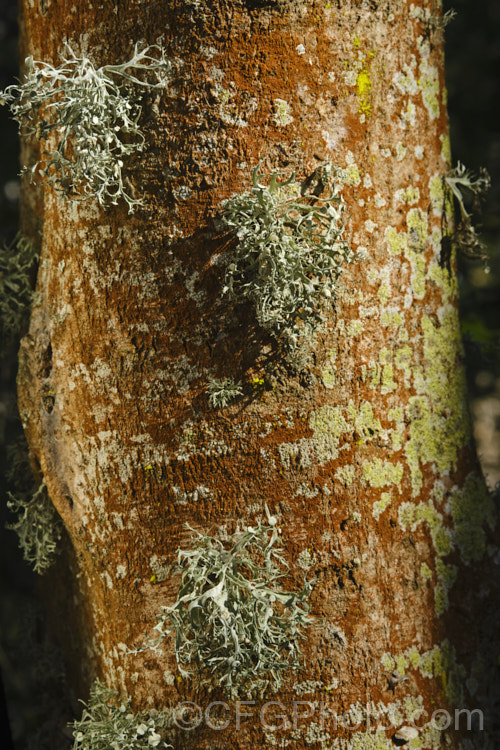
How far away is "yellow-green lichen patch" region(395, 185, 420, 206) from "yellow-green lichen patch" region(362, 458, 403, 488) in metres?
0.59

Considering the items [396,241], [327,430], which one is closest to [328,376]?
[327,430]

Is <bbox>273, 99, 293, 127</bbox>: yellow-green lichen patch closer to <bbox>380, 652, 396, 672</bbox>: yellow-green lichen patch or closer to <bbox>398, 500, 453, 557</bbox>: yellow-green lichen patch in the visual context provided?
<bbox>398, 500, 453, 557</bbox>: yellow-green lichen patch

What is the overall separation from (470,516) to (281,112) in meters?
1.03

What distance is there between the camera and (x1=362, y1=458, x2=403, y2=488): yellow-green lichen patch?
128 centimetres

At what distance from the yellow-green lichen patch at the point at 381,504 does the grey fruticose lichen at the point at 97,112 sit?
0.83 meters

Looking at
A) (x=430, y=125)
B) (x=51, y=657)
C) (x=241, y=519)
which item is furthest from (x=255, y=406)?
(x=51, y=657)

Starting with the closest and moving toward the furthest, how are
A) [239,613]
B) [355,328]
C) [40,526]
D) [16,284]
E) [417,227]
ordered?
1. [239,613]
2. [355,328]
3. [417,227]
4. [40,526]
5. [16,284]

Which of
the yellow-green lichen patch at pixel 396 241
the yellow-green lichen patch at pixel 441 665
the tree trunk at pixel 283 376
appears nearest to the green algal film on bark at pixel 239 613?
the tree trunk at pixel 283 376

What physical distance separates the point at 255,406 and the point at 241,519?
0.79ft

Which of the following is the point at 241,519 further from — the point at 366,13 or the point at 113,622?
the point at 366,13

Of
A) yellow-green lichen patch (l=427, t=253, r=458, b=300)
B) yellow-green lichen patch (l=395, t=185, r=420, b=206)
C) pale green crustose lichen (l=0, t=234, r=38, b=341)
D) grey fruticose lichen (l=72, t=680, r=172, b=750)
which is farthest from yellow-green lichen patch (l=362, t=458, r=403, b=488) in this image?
pale green crustose lichen (l=0, t=234, r=38, b=341)

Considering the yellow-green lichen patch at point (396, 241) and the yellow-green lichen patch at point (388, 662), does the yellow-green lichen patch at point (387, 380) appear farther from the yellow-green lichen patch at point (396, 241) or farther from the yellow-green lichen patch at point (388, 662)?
the yellow-green lichen patch at point (388, 662)

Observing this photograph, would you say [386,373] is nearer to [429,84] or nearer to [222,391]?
[222,391]

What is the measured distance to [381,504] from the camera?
50.8 inches
